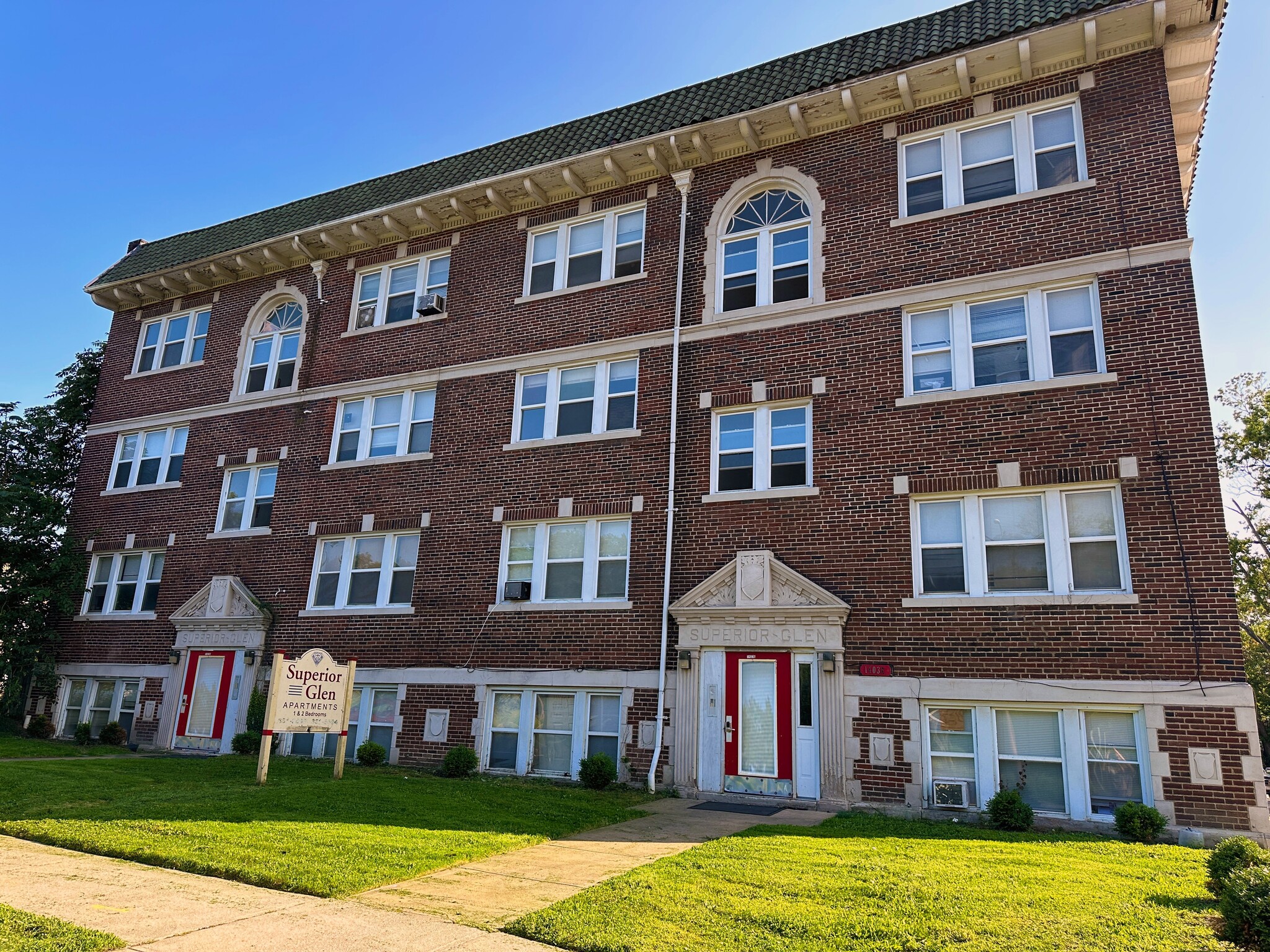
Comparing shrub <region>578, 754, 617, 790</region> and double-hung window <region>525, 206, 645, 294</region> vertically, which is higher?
double-hung window <region>525, 206, 645, 294</region>

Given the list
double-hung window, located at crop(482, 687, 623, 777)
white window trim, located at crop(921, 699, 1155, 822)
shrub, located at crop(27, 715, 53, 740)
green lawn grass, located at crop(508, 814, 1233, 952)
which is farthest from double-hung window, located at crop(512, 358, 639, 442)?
shrub, located at crop(27, 715, 53, 740)

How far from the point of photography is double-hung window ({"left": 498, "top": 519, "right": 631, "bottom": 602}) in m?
16.9

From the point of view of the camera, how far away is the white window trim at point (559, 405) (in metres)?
17.7

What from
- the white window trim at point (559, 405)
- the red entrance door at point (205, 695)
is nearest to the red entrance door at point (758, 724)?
the white window trim at point (559, 405)

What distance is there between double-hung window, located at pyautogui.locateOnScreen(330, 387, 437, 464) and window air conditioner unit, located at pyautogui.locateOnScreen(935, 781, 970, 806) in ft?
40.6

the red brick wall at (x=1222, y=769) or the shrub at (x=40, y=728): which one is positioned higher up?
the red brick wall at (x=1222, y=769)

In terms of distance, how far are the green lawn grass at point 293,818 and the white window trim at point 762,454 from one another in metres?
5.60

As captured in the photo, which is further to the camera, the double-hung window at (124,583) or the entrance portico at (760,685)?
the double-hung window at (124,583)

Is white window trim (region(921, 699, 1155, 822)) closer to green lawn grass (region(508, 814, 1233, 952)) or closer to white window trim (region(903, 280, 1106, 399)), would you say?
green lawn grass (region(508, 814, 1233, 952))

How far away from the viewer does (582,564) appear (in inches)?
680

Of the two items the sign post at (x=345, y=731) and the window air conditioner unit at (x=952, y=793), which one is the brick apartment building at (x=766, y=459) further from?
the sign post at (x=345, y=731)

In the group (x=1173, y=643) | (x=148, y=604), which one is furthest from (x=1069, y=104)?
(x=148, y=604)

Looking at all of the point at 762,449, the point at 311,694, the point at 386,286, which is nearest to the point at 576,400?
the point at 762,449

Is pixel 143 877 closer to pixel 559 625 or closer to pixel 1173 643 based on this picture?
pixel 559 625
